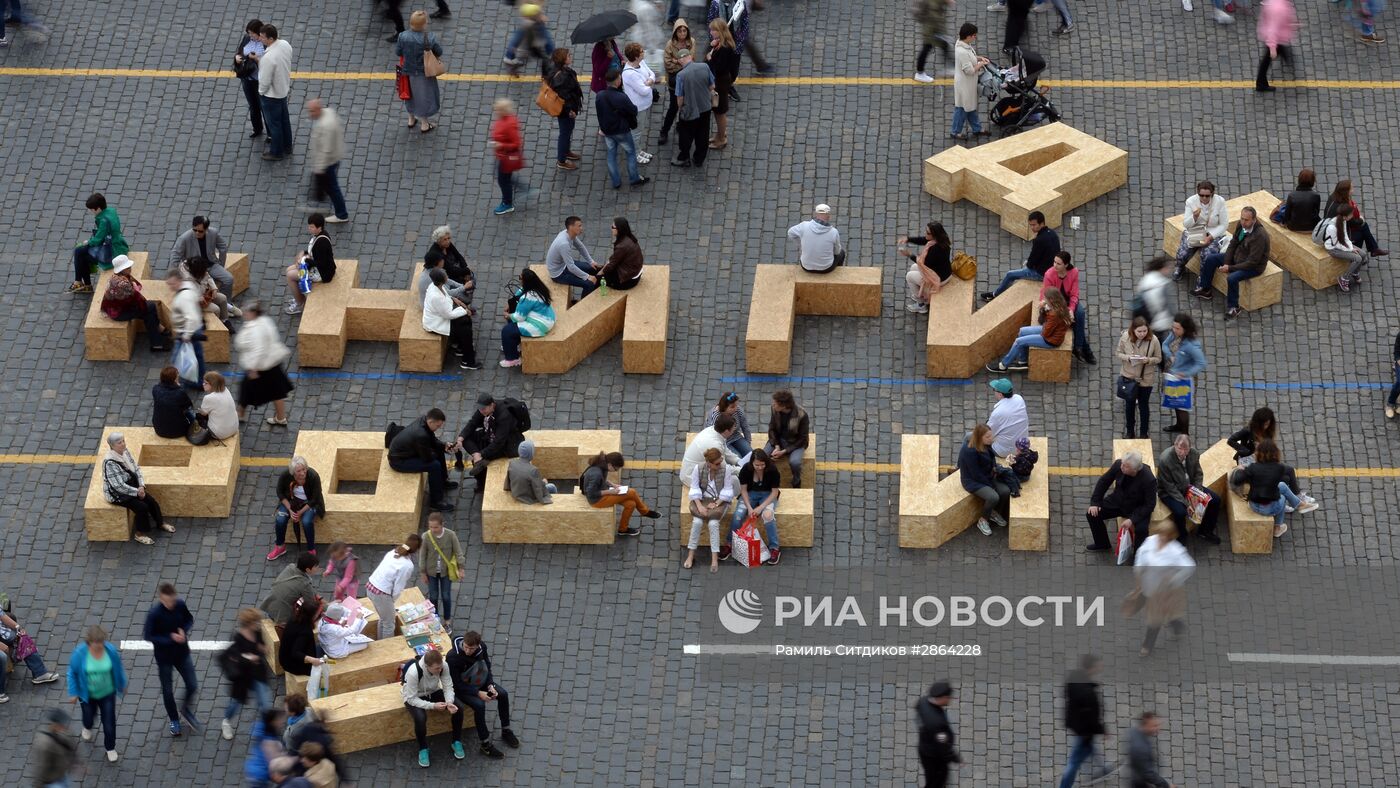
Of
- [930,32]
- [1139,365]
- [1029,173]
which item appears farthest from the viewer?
[930,32]

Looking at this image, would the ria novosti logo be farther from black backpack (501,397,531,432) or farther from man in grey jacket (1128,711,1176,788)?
man in grey jacket (1128,711,1176,788)

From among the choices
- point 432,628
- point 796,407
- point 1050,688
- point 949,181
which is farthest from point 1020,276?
point 432,628

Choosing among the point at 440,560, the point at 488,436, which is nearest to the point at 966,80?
Result: the point at 488,436

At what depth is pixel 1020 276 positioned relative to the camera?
93.0 ft

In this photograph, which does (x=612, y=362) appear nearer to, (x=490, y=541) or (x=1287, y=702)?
(x=490, y=541)

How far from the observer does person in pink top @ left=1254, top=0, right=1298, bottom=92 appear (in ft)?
102

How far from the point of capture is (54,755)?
71.4 feet

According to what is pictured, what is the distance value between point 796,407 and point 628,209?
17.8 ft

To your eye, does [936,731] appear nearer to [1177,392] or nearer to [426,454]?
[1177,392]

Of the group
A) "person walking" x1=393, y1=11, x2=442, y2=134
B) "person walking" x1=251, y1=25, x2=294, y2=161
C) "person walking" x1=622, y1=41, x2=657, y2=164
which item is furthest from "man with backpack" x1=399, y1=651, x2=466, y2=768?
"person walking" x1=393, y1=11, x2=442, y2=134

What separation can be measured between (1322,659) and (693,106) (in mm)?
10689

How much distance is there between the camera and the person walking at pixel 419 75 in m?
30.7

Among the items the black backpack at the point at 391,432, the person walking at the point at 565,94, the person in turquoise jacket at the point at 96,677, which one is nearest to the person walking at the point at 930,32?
the person walking at the point at 565,94

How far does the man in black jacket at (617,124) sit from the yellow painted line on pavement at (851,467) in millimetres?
5165
